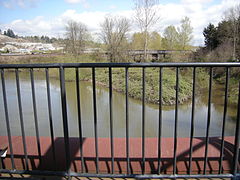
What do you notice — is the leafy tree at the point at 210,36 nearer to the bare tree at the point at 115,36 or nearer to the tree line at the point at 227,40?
the tree line at the point at 227,40

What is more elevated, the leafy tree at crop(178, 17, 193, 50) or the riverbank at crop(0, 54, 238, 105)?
the leafy tree at crop(178, 17, 193, 50)

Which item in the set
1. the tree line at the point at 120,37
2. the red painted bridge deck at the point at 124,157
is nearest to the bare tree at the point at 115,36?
the tree line at the point at 120,37

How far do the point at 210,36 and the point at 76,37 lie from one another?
14.4 metres

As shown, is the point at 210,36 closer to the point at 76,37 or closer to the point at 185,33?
the point at 185,33

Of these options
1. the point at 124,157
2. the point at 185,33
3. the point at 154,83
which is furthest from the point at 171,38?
the point at 124,157

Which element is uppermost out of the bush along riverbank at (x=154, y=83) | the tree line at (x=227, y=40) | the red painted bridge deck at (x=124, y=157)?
the tree line at (x=227, y=40)

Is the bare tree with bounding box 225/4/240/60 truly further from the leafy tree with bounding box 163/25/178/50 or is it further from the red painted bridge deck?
the red painted bridge deck

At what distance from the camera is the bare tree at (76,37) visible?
765 inches

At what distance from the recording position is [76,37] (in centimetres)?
2100

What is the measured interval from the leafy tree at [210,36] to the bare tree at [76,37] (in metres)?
12.5

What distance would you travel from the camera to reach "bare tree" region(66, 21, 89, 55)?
63.7 ft

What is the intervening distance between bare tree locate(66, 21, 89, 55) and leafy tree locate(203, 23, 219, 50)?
12526 millimetres

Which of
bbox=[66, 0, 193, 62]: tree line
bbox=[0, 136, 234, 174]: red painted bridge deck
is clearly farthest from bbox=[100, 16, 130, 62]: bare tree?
bbox=[0, 136, 234, 174]: red painted bridge deck

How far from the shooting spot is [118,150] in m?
1.93
